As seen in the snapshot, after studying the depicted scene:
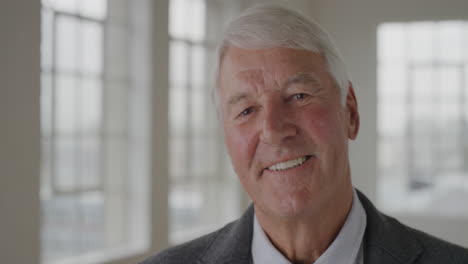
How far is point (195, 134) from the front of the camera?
720 cm

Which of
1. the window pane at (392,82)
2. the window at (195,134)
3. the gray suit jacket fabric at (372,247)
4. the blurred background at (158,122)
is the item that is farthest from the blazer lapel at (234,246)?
the window pane at (392,82)

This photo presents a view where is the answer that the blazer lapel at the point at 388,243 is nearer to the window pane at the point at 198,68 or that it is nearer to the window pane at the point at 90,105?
the window pane at the point at 90,105

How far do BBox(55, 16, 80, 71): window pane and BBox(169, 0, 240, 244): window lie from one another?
140cm

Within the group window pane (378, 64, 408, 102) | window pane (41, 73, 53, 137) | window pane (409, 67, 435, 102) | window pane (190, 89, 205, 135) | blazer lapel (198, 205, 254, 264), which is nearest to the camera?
blazer lapel (198, 205, 254, 264)

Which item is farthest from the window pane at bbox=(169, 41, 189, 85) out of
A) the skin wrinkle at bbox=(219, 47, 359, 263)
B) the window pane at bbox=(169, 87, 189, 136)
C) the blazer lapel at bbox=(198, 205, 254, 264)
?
the skin wrinkle at bbox=(219, 47, 359, 263)

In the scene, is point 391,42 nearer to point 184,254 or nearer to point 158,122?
point 158,122

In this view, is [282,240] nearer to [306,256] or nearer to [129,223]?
[306,256]

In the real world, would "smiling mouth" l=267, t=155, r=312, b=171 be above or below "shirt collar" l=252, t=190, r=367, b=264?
above

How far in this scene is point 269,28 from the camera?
156 centimetres

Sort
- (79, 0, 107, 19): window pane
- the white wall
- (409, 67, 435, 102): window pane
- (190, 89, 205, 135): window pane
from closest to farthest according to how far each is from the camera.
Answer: the white wall < (79, 0, 107, 19): window pane < (190, 89, 205, 135): window pane < (409, 67, 435, 102): window pane

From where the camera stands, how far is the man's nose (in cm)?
152

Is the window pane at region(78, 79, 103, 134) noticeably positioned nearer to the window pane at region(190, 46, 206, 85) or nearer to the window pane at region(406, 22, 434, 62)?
the window pane at region(190, 46, 206, 85)

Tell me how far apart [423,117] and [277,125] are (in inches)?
326

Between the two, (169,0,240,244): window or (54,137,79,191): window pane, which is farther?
(169,0,240,244): window
